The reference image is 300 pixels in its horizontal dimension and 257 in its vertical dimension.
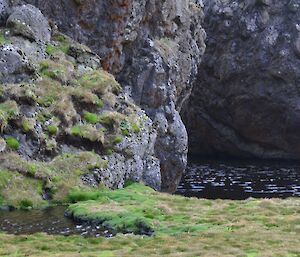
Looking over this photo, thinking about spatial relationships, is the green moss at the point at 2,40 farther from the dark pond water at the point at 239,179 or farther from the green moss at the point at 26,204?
the dark pond water at the point at 239,179

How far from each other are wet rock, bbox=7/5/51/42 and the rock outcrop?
8 cm

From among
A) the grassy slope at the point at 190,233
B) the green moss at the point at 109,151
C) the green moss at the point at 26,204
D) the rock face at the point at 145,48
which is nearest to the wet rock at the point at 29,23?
the rock face at the point at 145,48

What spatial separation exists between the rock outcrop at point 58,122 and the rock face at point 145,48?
2.95 meters

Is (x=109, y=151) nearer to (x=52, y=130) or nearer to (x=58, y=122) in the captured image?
(x=58, y=122)

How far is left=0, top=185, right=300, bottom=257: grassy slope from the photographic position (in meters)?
24.0

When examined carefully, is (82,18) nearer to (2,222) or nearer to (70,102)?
(70,102)

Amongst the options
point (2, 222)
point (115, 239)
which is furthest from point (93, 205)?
point (115, 239)

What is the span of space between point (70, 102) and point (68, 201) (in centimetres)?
997

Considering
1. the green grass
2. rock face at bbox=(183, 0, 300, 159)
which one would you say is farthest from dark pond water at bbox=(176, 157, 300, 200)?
the green grass

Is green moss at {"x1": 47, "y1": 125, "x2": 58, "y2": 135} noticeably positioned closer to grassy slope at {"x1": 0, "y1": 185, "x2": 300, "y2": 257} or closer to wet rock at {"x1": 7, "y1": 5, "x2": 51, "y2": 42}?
grassy slope at {"x1": 0, "y1": 185, "x2": 300, "y2": 257}

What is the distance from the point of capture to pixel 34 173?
39000 millimetres

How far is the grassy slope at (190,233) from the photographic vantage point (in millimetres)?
23984

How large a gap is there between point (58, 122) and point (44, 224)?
13401 mm

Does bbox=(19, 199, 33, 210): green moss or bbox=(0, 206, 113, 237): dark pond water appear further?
bbox=(19, 199, 33, 210): green moss
